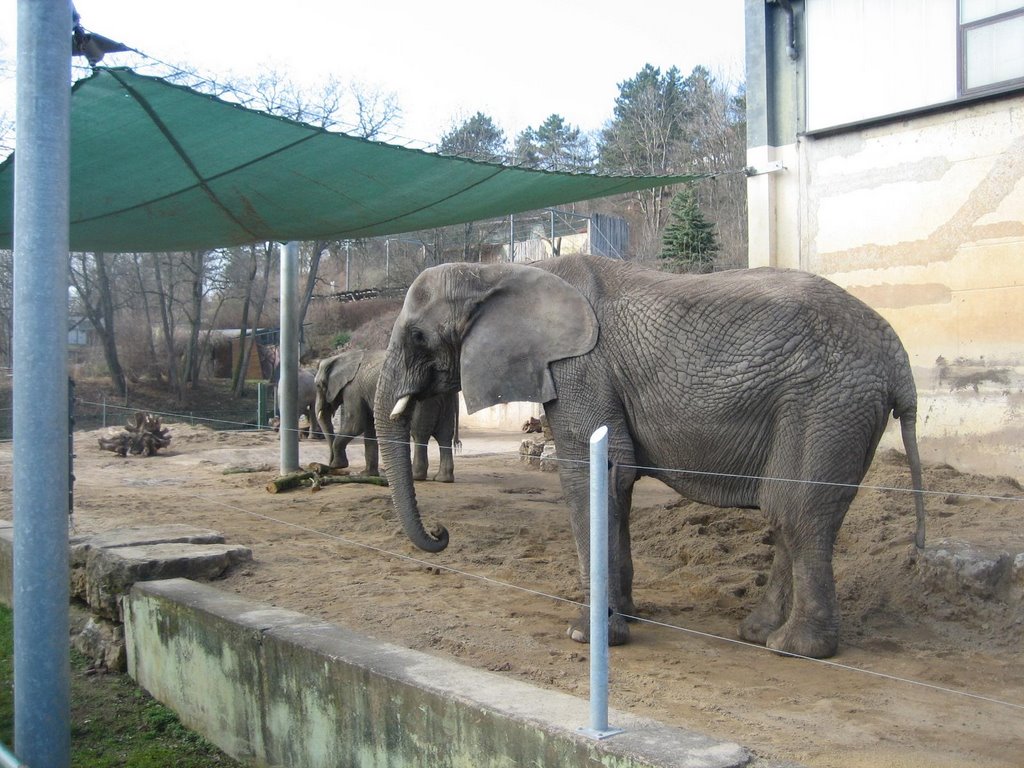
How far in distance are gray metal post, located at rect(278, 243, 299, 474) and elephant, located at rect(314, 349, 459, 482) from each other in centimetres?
52

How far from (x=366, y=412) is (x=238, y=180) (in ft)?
16.3

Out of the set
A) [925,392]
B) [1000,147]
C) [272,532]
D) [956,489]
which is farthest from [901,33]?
[272,532]

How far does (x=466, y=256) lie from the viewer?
28.9 m

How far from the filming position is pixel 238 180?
7.87 m

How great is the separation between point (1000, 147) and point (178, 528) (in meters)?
7.15

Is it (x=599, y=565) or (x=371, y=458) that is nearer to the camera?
(x=599, y=565)

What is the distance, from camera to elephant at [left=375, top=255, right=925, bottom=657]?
190 inches

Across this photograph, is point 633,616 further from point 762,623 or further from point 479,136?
point 479,136

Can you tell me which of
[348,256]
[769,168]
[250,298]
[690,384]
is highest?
[348,256]

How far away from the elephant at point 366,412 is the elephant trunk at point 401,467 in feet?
17.9

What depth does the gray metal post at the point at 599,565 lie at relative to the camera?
2.60 meters

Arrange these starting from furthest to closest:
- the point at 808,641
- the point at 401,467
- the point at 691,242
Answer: the point at 691,242 → the point at 401,467 → the point at 808,641

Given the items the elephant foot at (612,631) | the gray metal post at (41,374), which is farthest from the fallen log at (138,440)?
the elephant foot at (612,631)

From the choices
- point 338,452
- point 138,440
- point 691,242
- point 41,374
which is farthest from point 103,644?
point 691,242
